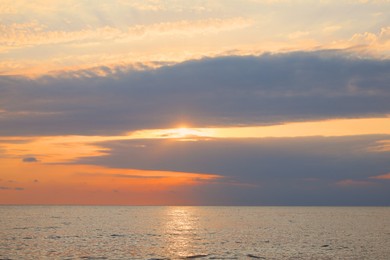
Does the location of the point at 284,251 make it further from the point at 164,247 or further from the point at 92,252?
the point at 92,252

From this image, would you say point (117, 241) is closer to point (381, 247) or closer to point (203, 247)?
point (203, 247)

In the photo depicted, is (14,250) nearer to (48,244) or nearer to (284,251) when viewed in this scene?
(48,244)

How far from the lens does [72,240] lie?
123 m

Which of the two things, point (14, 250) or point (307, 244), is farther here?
point (307, 244)

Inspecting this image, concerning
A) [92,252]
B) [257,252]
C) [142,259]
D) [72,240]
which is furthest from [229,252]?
[72,240]

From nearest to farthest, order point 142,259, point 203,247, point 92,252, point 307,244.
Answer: point 142,259 → point 92,252 → point 203,247 → point 307,244

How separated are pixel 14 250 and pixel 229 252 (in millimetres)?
41454

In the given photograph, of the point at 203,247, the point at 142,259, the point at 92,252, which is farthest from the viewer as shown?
the point at 203,247

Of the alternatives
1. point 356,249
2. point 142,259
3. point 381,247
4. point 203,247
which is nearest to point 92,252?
point 142,259

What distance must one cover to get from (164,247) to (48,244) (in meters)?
25.6

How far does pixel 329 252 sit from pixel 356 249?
10170 millimetres

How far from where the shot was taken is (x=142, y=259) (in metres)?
87.8

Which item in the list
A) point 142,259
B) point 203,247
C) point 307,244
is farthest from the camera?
point 307,244

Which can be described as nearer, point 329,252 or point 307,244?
point 329,252
